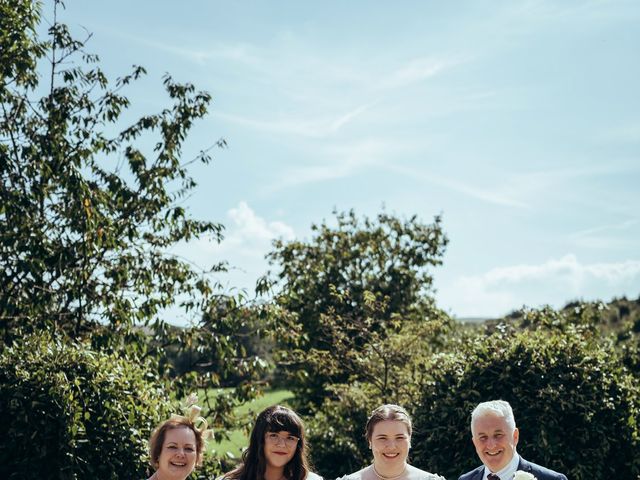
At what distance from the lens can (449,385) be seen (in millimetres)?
8055

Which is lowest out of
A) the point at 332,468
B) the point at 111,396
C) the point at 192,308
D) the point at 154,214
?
the point at 332,468

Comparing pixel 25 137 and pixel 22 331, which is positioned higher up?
pixel 25 137

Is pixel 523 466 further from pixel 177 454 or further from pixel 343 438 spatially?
pixel 343 438

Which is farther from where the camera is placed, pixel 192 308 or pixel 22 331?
pixel 192 308

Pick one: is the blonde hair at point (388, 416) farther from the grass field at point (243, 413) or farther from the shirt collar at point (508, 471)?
the grass field at point (243, 413)

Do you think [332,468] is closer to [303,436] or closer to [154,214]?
[154,214]

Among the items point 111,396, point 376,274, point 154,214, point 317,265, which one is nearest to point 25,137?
point 154,214

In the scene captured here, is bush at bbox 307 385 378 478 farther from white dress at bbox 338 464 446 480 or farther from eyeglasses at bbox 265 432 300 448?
eyeglasses at bbox 265 432 300 448

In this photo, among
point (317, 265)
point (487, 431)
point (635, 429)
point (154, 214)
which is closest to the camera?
point (487, 431)

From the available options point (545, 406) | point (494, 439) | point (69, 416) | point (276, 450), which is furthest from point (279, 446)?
point (545, 406)

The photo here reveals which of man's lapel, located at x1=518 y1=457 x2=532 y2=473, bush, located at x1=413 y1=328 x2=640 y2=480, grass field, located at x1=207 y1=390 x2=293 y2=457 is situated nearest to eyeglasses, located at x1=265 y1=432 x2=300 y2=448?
man's lapel, located at x1=518 y1=457 x2=532 y2=473

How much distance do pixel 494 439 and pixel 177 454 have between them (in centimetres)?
202

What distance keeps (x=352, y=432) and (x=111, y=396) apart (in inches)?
157

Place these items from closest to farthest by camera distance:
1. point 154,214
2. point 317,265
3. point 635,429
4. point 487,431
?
point 487,431
point 635,429
point 154,214
point 317,265
